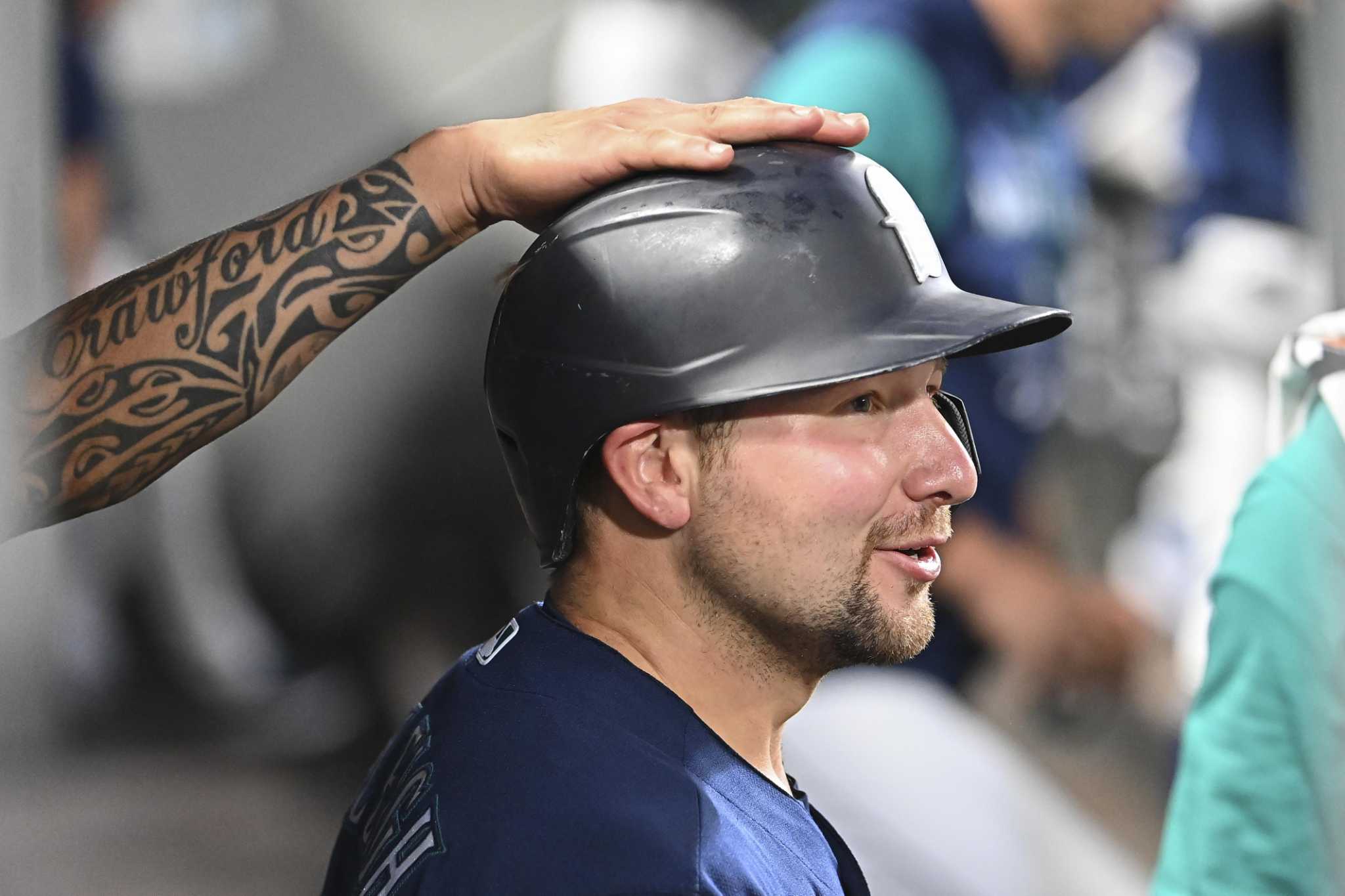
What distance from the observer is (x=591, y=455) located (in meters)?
1.71

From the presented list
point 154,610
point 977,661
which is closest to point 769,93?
point 977,661

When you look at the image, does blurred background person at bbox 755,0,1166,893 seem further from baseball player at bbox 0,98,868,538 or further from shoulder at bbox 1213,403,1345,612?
baseball player at bbox 0,98,868,538

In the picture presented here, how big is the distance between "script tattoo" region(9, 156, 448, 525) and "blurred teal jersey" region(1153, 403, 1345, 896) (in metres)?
1.23

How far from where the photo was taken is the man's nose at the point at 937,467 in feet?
5.41

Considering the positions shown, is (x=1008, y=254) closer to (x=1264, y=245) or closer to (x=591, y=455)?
(x=1264, y=245)

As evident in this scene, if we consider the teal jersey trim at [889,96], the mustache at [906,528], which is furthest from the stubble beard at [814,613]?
the teal jersey trim at [889,96]

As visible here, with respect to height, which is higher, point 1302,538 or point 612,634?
point 612,634

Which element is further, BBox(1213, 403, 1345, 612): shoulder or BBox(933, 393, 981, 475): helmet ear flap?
BBox(1213, 403, 1345, 612): shoulder

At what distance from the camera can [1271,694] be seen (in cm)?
213

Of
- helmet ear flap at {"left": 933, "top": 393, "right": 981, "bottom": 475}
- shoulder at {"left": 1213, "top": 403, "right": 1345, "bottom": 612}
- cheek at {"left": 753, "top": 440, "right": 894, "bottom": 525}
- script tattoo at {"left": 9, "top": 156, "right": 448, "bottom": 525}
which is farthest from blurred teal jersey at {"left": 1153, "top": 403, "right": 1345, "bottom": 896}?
script tattoo at {"left": 9, "top": 156, "right": 448, "bottom": 525}

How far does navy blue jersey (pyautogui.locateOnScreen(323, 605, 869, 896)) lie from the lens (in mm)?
1340

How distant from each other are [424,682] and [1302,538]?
7.84 ft

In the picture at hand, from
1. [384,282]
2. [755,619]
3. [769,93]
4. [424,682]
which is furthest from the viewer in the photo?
[424,682]

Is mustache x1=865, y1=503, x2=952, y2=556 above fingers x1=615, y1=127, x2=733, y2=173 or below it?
A: below
